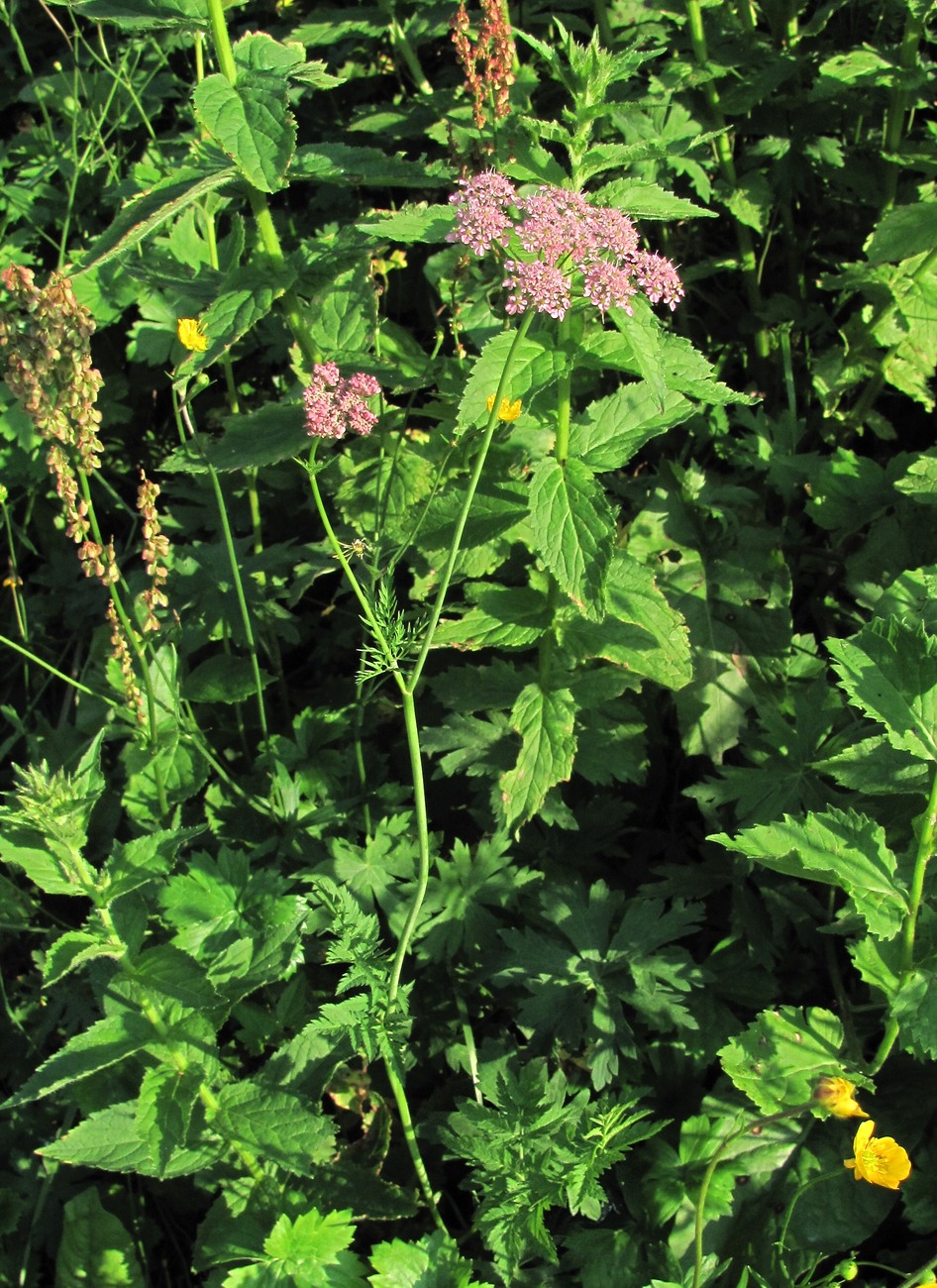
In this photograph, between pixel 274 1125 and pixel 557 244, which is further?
pixel 274 1125

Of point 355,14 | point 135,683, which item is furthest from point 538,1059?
point 355,14

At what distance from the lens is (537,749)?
2539 millimetres

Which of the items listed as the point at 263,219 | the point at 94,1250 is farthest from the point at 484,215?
the point at 94,1250

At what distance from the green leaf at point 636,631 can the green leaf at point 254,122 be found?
1.08m

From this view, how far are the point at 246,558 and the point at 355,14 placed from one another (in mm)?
1757

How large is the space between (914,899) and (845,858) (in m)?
0.15

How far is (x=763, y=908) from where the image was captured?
270 cm

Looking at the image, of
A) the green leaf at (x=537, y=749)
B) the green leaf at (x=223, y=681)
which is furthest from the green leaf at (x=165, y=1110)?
the green leaf at (x=223, y=681)

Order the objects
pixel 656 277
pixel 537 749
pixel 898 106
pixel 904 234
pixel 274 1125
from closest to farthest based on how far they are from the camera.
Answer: pixel 656 277 < pixel 274 1125 < pixel 537 749 < pixel 904 234 < pixel 898 106

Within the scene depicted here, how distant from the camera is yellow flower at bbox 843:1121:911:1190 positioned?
1868 mm

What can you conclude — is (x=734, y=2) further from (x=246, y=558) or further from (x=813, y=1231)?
(x=813, y=1231)

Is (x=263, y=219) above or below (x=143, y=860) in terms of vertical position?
above

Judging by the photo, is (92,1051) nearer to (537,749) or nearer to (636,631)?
(537,749)

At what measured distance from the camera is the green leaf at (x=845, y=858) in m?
2.02
